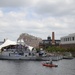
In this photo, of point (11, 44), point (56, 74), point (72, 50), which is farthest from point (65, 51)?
point (56, 74)

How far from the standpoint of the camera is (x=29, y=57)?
148875mm

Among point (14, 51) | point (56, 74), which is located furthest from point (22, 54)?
point (56, 74)

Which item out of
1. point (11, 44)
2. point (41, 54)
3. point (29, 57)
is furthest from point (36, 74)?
point (11, 44)

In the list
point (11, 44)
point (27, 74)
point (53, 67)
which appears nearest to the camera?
point (27, 74)

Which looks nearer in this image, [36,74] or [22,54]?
[36,74]

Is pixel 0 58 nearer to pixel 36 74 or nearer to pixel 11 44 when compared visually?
pixel 11 44

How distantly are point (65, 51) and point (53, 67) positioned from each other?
101 metres

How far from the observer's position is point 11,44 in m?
194

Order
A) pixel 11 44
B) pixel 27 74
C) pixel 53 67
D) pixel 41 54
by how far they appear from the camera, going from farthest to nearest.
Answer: pixel 11 44 < pixel 41 54 < pixel 53 67 < pixel 27 74

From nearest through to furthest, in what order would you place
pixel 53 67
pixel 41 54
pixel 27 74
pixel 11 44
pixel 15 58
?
pixel 27 74, pixel 53 67, pixel 15 58, pixel 41 54, pixel 11 44

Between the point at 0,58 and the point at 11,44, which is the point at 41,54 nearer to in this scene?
the point at 0,58

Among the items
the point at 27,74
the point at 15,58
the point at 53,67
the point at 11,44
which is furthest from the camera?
the point at 11,44

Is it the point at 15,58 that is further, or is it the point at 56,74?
the point at 15,58

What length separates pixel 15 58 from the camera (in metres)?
149
